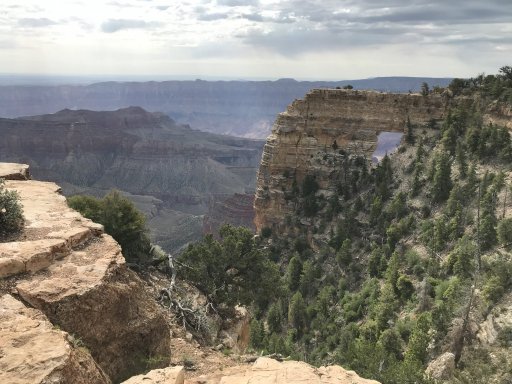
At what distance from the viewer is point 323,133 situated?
180 ft

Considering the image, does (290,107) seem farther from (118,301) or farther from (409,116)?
(118,301)

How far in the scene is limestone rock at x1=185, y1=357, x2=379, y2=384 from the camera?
10188 millimetres

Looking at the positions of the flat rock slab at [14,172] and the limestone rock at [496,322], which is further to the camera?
the limestone rock at [496,322]

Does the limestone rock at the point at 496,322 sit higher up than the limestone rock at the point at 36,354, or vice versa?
the limestone rock at the point at 36,354

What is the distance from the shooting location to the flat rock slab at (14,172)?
1855 centimetres

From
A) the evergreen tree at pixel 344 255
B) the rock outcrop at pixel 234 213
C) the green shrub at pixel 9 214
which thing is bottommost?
the rock outcrop at pixel 234 213

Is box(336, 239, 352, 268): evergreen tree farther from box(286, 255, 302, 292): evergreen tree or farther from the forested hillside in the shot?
box(286, 255, 302, 292): evergreen tree

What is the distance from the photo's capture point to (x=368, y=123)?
52375 millimetres

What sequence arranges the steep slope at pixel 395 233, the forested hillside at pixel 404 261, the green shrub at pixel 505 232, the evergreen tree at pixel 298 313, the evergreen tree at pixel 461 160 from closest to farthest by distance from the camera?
the forested hillside at pixel 404 261 → the steep slope at pixel 395 233 → the green shrub at pixel 505 232 → the evergreen tree at pixel 298 313 → the evergreen tree at pixel 461 160

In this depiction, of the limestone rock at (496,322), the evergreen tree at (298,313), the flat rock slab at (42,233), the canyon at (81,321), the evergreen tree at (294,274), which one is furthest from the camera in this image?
the evergreen tree at (294,274)

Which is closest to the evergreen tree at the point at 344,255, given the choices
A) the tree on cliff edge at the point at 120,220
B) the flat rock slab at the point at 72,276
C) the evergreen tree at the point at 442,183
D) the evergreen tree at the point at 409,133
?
the evergreen tree at the point at 442,183

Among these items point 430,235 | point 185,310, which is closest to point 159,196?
point 430,235

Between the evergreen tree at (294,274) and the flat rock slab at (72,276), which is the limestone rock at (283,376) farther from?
the evergreen tree at (294,274)

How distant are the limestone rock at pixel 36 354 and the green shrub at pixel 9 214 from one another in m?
3.64
